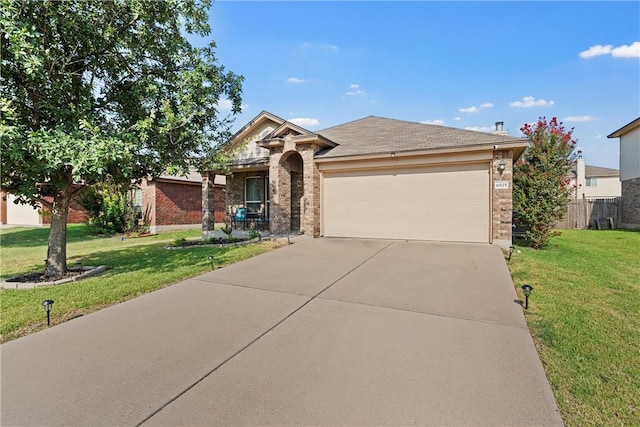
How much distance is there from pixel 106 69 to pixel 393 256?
8.21 m

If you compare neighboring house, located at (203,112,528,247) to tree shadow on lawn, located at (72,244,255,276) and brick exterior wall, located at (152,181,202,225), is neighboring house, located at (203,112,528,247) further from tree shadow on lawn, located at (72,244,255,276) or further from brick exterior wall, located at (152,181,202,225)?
brick exterior wall, located at (152,181,202,225)

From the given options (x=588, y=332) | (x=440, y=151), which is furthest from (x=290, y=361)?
(x=440, y=151)

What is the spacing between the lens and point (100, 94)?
6895 mm

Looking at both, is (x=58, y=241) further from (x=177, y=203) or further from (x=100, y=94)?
(x=177, y=203)

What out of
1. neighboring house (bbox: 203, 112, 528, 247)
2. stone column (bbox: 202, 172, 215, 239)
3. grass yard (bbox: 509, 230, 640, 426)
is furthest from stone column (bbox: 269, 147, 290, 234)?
grass yard (bbox: 509, 230, 640, 426)

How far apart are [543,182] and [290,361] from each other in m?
10.3

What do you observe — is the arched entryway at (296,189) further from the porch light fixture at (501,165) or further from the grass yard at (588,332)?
the grass yard at (588,332)

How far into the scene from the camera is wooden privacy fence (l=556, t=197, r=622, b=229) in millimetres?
16391

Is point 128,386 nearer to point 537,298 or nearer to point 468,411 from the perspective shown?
→ point 468,411

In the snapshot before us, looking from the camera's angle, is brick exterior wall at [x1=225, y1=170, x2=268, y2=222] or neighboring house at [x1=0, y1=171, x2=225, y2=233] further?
neighboring house at [x1=0, y1=171, x2=225, y2=233]

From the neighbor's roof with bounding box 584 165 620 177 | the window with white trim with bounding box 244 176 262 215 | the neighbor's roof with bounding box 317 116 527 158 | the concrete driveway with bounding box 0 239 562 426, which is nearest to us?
the concrete driveway with bounding box 0 239 562 426

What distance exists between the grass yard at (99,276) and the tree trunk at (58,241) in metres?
0.91

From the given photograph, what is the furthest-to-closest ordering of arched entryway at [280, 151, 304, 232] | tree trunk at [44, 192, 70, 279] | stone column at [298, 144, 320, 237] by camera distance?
1. arched entryway at [280, 151, 304, 232]
2. stone column at [298, 144, 320, 237]
3. tree trunk at [44, 192, 70, 279]

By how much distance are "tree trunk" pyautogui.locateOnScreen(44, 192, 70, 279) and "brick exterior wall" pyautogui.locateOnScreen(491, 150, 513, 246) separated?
37.8 feet
